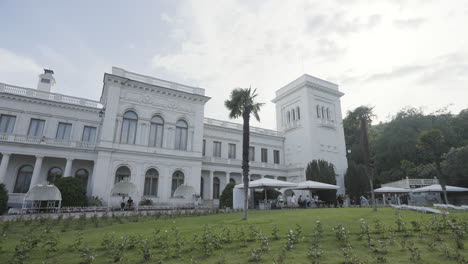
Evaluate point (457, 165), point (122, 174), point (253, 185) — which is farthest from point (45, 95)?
point (457, 165)

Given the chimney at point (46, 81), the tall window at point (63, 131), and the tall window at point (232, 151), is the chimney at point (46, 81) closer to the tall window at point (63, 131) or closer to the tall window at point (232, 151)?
the tall window at point (63, 131)

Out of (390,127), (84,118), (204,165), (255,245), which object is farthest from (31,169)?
(390,127)

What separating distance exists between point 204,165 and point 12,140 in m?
17.7

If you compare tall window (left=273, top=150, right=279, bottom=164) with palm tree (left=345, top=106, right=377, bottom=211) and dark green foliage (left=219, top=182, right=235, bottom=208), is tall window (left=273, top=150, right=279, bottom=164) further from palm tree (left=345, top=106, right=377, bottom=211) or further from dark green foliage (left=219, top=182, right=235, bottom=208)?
palm tree (left=345, top=106, right=377, bottom=211)

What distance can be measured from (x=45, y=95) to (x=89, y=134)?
17.6ft

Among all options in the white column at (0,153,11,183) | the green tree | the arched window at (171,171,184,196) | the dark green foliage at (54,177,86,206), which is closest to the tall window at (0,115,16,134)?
the white column at (0,153,11,183)

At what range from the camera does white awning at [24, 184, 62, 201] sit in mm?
18250

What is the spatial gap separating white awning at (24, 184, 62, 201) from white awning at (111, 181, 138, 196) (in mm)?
3994

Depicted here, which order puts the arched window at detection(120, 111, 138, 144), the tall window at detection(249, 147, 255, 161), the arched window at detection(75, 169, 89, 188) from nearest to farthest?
the arched window at detection(120, 111, 138, 144)
the arched window at detection(75, 169, 89, 188)
the tall window at detection(249, 147, 255, 161)

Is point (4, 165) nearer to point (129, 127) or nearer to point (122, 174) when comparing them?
point (122, 174)

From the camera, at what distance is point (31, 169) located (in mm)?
24297

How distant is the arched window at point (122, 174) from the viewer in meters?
24.4

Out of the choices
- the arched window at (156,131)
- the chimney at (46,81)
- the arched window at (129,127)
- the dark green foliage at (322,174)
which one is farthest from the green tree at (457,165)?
the chimney at (46,81)

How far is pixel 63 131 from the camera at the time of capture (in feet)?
85.7
